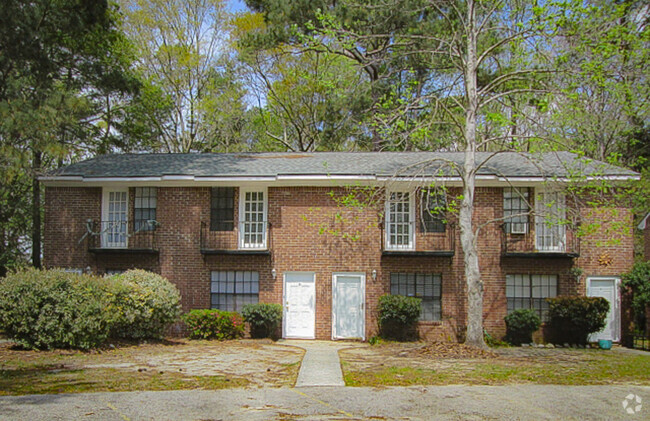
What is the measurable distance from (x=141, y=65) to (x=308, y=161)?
15747mm

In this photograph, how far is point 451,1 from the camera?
50.4 feet

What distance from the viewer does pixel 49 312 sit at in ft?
45.9

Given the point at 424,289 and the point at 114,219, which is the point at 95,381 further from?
the point at 424,289

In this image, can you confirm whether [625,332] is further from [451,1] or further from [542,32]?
[451,1]

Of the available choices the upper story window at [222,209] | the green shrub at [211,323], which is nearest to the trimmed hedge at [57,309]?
the green shrub at [211,323]

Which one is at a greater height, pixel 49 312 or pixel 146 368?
pixel 49 312

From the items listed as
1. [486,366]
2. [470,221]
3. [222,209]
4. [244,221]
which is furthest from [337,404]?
[222,209]

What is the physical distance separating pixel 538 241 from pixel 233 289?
9908 mm

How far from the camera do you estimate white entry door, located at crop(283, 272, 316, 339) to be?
19.1 metres

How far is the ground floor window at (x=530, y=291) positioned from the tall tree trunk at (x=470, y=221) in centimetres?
382

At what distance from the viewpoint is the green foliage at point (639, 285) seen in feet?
58.1

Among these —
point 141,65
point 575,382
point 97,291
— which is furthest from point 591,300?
point 141,65

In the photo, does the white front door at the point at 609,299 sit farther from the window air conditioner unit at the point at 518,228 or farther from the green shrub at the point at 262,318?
the green shrub at the point at 262,318

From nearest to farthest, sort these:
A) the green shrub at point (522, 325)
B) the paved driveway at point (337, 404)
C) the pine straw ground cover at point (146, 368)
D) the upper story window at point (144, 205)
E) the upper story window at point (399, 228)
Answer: the paved driveway at point (337, 404) → the pine straw ground cover at point (146, 368) → the green shrub at point (522, 325) → the upper story window at point (399, 228) → the upper story window at point (144, 205)
